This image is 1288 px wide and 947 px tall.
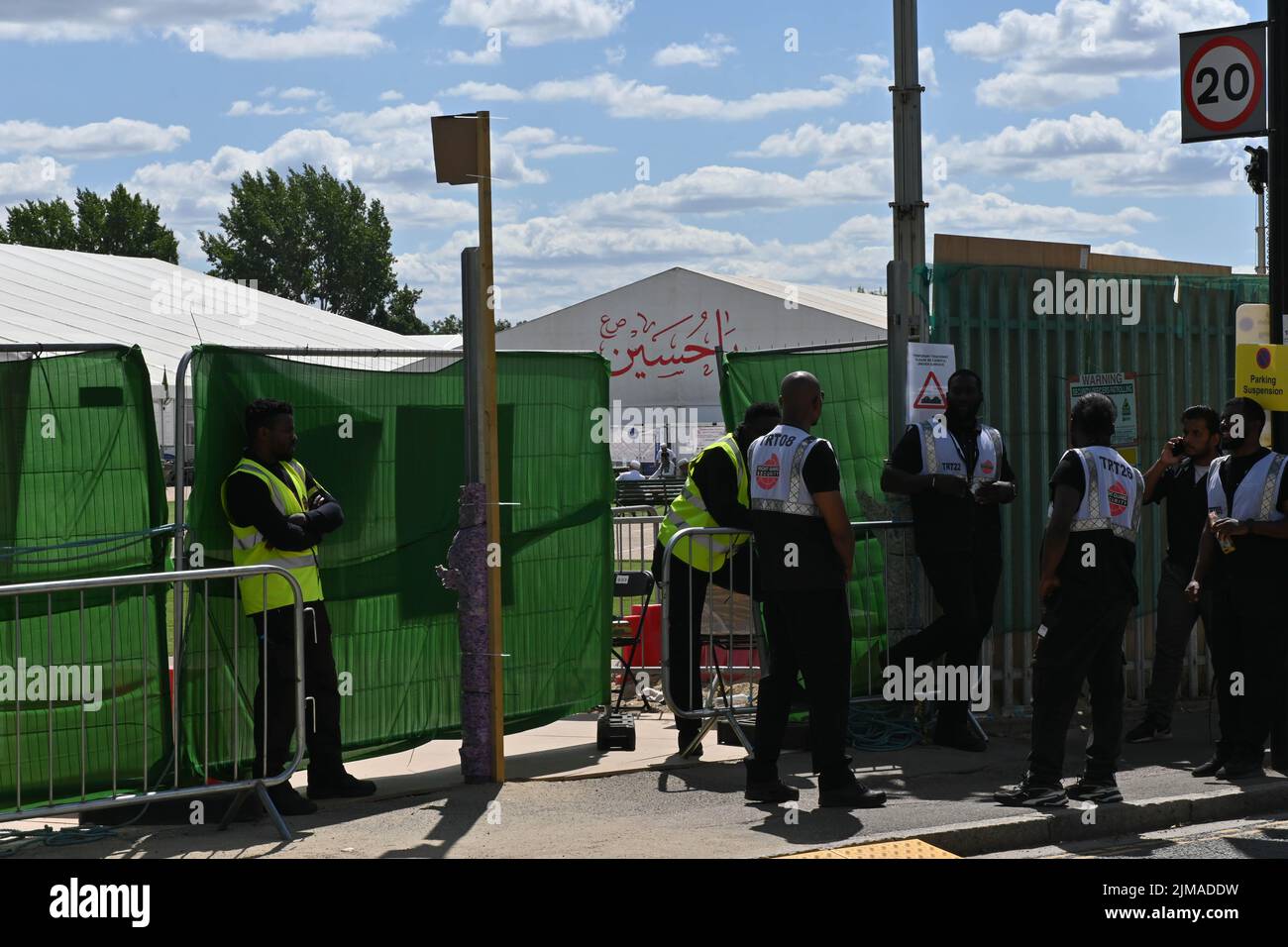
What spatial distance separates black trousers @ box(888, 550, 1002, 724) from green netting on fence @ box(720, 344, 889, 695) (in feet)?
2.11

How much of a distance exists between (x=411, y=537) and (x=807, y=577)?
7.82 ft

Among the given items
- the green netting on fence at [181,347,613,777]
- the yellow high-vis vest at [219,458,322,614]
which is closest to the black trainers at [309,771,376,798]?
the green netting on fence at [181,347,613,777]

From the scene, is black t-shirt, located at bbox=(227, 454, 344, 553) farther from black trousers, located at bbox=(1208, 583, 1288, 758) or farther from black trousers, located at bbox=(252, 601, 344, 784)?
black trousers, located at bbox=(1208, 583, 1288, 758)

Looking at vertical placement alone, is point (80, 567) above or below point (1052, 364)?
below

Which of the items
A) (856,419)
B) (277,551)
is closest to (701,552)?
(856,419)

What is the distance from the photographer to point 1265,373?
9.03 m

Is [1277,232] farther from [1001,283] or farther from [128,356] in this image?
[128,356]

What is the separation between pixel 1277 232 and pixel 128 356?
6.12m

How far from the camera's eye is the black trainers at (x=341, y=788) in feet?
26.5

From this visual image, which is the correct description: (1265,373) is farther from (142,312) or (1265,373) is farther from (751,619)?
(142,312)

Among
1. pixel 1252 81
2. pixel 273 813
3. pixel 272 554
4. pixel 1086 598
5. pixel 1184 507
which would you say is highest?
pixel 1252 81

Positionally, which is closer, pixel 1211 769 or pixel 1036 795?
pixel 1036 795
